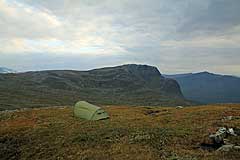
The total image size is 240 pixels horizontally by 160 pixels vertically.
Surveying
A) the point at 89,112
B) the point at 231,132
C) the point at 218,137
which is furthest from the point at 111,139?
the point at 89,112

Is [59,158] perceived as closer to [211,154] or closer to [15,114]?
[211,154]

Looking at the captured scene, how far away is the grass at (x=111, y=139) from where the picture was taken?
78.7ft

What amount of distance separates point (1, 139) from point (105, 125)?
10556 mm

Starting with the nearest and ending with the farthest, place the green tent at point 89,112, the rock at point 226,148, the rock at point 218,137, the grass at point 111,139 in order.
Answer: the grass at point 111,139, the rock at point 226,148, the rock at point 218,137, the green tent at point 89,112

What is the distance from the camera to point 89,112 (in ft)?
139

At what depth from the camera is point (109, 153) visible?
2428 cm

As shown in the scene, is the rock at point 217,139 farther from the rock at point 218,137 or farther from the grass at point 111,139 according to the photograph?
the grass at point 111,139

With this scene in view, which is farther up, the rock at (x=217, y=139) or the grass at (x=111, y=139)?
the rock at (x=217, y=139)

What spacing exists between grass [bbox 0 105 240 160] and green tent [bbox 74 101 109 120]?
2808 mm

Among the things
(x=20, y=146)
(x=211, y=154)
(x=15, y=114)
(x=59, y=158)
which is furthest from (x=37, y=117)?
(x=211, y=154)

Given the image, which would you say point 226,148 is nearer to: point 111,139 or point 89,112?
point 111,139

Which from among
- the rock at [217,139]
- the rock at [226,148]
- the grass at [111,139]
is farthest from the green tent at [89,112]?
the rock at [226,148]

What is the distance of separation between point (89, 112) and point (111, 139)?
14.2m

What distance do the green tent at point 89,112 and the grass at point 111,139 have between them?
9.21ft
